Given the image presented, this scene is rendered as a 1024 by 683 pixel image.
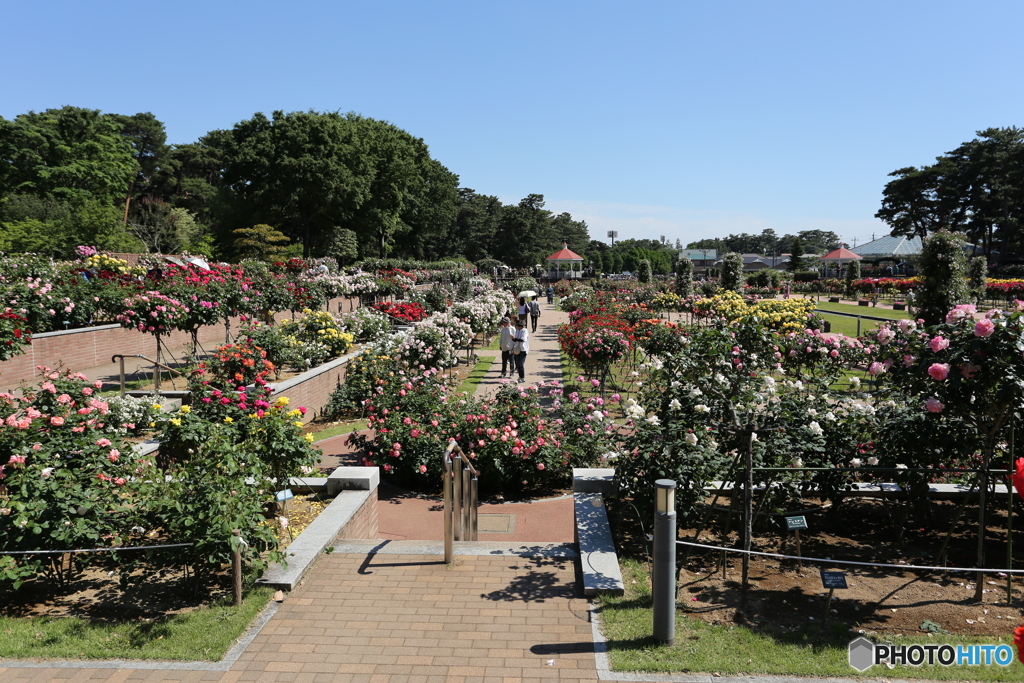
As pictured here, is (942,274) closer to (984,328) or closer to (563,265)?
(984,328)

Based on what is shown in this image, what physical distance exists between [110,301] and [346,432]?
→ 27.7 feet

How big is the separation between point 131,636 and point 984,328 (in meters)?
5.92

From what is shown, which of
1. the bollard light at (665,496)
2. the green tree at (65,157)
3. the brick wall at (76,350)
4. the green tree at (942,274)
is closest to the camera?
the bollard light at (665,496)

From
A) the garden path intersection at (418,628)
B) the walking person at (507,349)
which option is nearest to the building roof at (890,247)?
the walking person at (507,349)

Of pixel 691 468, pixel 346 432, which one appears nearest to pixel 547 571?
pixel 691 468

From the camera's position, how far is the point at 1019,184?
188 ft

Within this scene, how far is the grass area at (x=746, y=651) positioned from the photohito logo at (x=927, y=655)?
0.18 feet

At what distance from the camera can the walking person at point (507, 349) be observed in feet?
46.8

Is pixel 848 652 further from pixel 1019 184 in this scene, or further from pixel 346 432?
pixel 1019 184

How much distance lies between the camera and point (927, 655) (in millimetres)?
3936

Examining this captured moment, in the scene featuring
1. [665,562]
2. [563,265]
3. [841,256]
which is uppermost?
[563,265]

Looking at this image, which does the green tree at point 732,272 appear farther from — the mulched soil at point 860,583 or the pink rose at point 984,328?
the pink rose at point 984,328

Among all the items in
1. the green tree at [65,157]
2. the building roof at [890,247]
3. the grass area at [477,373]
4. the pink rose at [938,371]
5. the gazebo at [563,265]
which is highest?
the green tree at [65,157]

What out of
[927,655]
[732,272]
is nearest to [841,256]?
[732,272]
